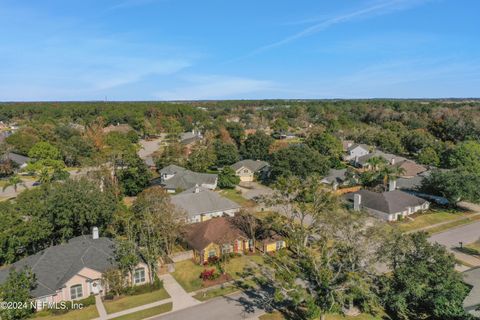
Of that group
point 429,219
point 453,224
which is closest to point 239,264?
point 429,219

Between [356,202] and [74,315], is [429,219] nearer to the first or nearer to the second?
[356,202]

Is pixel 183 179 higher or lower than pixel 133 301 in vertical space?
higher

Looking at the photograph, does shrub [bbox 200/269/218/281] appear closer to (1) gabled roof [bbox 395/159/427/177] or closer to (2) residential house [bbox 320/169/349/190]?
(2) residential house [bbox 320/169/349/190]

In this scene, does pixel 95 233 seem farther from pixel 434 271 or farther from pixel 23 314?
pixel 434 271

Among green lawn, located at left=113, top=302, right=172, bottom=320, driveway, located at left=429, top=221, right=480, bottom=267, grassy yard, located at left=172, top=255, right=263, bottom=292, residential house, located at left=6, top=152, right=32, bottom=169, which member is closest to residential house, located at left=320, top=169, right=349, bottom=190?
driveway, located at left=429, top=221, right=480, bottom=267

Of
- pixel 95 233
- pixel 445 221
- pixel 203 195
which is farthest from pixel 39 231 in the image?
pixel 445 221

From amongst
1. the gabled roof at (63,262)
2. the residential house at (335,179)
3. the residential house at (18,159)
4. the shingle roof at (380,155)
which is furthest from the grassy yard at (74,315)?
the shingle roof at (380,155)

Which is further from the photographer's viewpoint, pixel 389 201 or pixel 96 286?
pixel 389 201

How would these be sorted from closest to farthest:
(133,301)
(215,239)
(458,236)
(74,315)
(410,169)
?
(74,315) → (133,301) → (215,239) → (458,236) → (410,169)
